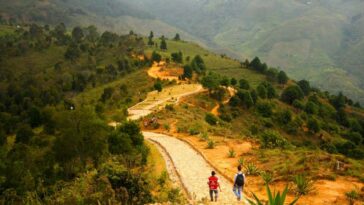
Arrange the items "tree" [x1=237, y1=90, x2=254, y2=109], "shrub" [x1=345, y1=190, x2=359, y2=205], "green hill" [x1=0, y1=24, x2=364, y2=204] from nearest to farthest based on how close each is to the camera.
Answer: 1. "shrub" [x1=345, y1=190, x2=359, y2=205]
2. "green hill" [x1=0, y1=24, x2=364, y2=204]
3. "tree" [x1=237, y1=90, x2=254, y2=109]

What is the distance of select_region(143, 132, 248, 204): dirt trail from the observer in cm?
2055

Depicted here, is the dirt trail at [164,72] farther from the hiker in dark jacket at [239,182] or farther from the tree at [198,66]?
the hiker in dark jacket at [239,182]

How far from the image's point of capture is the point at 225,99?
84.0m

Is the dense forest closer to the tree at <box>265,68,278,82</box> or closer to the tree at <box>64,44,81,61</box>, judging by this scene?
the tree at <box>64,44,81,61</box>

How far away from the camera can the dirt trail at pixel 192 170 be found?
67.4ft

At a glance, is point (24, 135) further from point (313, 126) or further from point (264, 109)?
point (313, 126)

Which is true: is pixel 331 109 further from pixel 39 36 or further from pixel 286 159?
pixel 39 36

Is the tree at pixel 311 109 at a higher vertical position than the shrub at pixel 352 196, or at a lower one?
lower

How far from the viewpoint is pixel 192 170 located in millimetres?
25797

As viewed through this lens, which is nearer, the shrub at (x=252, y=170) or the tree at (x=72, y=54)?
the shrub at (x=252, y=170)

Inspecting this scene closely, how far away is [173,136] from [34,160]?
48.5 ft

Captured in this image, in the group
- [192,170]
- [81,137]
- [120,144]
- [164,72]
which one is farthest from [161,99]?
[192,170]

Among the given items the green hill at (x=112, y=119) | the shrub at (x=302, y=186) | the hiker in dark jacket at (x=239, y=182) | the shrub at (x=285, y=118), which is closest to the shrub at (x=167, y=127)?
the green hill at (x=112, y=119)

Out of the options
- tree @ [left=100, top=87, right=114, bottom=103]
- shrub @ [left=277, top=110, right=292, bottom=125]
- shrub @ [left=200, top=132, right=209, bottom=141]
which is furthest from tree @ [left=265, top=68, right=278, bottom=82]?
shrub @ [left=200, top=132, right=209, bottom=141]
